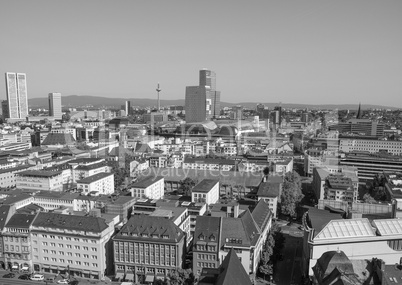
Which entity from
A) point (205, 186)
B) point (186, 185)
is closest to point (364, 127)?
point (186, 185)

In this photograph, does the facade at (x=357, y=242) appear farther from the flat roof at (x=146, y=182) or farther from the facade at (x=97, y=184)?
the facade at (x=97, y=184)

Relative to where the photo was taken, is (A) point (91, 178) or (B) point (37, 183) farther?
(A) point (91, 178)

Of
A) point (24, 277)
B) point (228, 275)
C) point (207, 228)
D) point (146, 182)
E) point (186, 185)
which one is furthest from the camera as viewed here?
point (186, 185)

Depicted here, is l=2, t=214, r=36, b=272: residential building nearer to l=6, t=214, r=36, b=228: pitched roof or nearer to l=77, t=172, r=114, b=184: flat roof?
l=6, t=214, r=36, b=228: pitched roof

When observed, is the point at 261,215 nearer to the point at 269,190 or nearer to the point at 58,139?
the point at 269,190

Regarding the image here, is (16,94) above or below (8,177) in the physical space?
above
